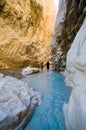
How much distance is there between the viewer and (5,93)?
5.84 m

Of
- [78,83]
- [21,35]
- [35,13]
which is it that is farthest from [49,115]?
[35,13]

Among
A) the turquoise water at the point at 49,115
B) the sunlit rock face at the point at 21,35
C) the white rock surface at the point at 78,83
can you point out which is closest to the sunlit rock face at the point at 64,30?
the turquoise water at the point at 49,115

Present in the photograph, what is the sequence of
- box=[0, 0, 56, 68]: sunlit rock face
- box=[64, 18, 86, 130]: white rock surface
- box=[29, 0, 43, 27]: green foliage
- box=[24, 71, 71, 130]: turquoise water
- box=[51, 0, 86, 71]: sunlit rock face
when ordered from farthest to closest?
1. box=[29, 0, 43, 27]: green foliage
2. box=[0, 0, 56, 68]: sunlit rock face
3. box=[51, 0, 86, 71]: sunlit rock face
4. box=[24, 71, 71, 130]: turquoise water
5. box=[64, 18, 86, 130]: white rock surface

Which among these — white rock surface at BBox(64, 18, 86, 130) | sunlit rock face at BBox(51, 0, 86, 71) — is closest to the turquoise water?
white rock surface at BBox(64, 18, 86, 130)

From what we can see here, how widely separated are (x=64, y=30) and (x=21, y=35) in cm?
908

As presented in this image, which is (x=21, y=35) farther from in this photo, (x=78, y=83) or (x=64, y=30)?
(x=78, y=83)

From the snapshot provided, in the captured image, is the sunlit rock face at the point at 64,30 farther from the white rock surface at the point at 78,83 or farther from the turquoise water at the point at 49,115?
the white rock surface at the point at 78,83

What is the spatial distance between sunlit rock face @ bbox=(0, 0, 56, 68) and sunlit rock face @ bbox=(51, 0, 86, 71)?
4718 millimetres

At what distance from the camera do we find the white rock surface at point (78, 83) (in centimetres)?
292

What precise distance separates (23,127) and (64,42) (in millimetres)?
10903

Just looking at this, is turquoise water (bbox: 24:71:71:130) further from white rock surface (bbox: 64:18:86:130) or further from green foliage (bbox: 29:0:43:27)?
green foliage (bbox: 29:0:43:27)

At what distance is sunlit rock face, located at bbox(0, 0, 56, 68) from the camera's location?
2130 centimetres

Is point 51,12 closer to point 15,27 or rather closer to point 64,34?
point 15,27

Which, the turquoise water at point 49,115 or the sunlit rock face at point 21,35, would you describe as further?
the sunlit rock face at point 21,35
